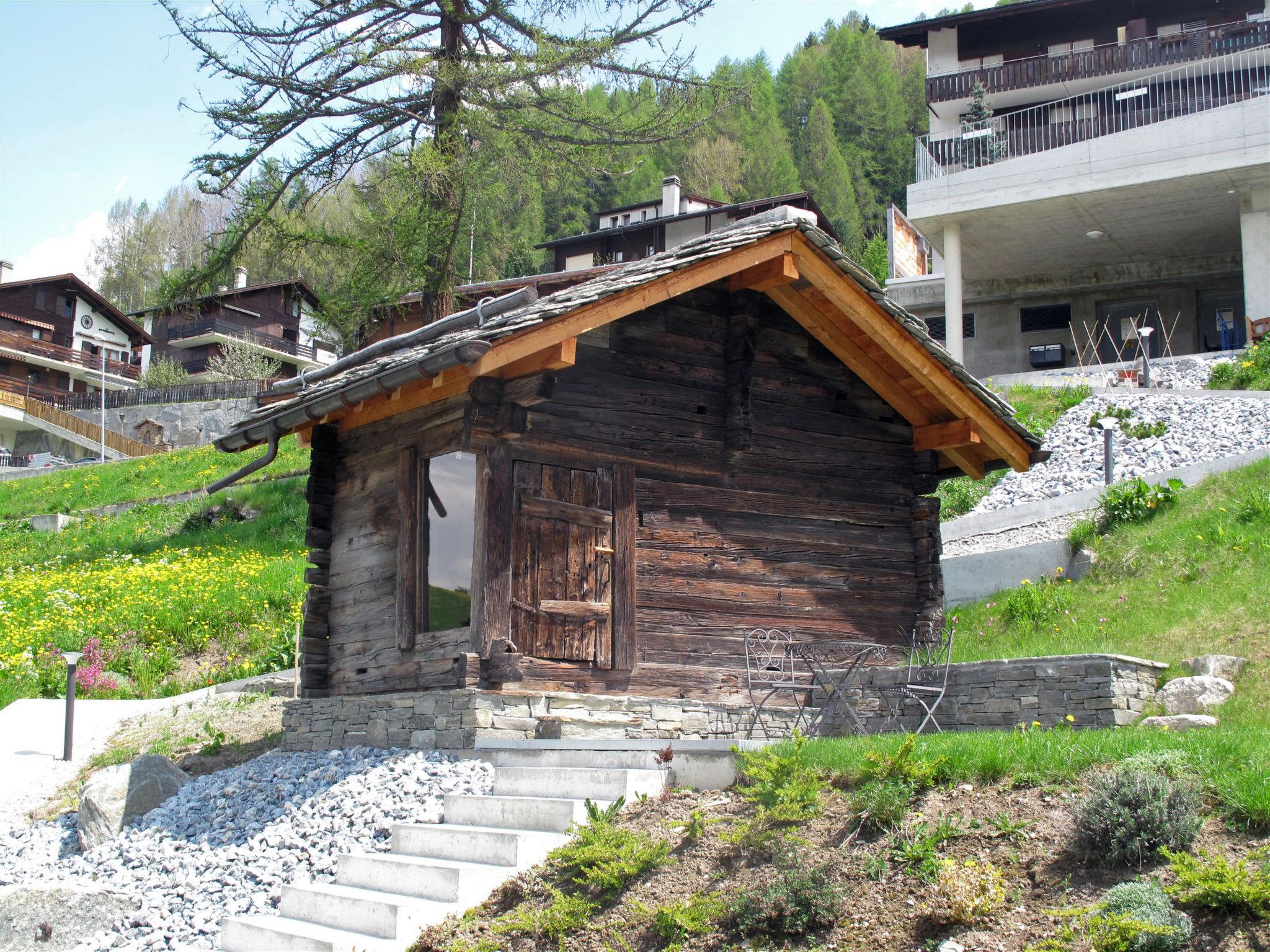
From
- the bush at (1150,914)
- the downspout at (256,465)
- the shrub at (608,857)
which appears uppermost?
the downspout at (256,465)

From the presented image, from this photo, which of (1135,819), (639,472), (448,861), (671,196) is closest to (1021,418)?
(639,472)

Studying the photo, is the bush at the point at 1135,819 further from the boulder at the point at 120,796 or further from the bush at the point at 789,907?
the boulder at the point at 120,796

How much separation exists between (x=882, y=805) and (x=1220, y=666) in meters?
6.05

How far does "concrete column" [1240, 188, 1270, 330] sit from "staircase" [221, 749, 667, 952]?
908 inches

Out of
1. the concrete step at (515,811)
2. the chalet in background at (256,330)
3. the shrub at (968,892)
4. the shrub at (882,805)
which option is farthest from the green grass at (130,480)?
the shrub at (968,892)

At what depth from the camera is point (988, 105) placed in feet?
111

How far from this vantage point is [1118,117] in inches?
1160

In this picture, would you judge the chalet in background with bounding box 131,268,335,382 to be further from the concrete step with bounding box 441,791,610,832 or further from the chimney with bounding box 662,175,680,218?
the concrete step with bounding box 441,791,610,832

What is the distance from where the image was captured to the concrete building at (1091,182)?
86.1ft

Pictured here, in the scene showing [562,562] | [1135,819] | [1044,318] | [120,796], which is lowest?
[120,796]

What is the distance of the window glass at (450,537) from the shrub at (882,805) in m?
4.61

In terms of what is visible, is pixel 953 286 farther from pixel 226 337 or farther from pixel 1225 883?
pixel 226 337

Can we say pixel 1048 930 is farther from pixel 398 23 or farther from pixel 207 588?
pixel 398 23

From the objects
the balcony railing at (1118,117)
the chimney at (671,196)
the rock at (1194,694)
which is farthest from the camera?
the chimney at (671,196)
